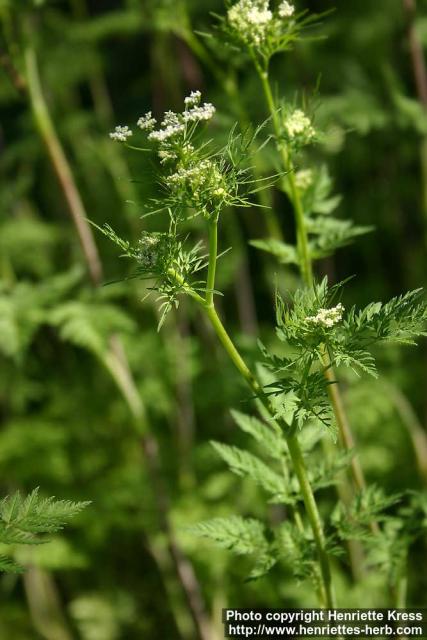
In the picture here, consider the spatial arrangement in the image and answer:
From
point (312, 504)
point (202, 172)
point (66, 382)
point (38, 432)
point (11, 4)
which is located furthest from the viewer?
point (66, 382)

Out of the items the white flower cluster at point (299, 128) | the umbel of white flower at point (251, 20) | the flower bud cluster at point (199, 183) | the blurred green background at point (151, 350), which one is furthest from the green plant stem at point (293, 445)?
the blurred green background at point (151, 350)

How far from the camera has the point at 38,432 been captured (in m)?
2.63

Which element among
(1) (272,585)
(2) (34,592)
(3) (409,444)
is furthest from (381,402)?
(2) (34,592)

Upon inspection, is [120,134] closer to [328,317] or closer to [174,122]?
[174,122]

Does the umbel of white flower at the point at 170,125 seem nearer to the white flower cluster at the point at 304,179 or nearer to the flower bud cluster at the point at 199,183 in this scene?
the flower bud cluster at the point at 199,183

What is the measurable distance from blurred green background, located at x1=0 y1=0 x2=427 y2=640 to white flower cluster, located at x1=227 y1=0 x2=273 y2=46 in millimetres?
660

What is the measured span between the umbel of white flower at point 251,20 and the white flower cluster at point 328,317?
55 cm

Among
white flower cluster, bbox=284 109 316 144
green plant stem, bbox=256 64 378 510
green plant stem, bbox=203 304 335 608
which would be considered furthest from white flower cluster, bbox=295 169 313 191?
green plant stem, bbox=203 304 335 608

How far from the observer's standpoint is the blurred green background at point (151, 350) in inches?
85.7

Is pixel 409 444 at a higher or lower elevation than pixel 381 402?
lower

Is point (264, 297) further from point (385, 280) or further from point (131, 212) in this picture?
point (131, 212)

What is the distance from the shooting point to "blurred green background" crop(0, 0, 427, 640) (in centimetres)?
218

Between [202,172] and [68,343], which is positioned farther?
[68,343]

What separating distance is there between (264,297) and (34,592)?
5.95 ft
